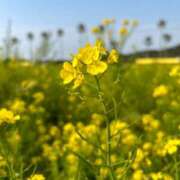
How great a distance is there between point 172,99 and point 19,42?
7.93 ft

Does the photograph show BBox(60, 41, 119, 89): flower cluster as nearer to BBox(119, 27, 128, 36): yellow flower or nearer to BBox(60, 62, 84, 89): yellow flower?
BBox(60, 62, 84, 89): yellow flower

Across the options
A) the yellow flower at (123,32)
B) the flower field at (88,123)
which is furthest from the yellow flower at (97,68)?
the yellow flower at (123,32)

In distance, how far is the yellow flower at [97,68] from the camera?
1308 millimetres

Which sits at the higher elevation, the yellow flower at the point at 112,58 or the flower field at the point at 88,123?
the yellow flower at the point at 112,58

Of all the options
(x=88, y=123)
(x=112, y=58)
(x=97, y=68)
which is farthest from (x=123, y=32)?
(x=97, y=68)

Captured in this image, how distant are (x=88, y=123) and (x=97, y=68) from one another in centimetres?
343

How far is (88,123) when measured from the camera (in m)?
4.73

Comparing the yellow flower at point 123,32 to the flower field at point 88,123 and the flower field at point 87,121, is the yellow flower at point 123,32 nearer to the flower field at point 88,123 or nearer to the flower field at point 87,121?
the flower field at point 87,121

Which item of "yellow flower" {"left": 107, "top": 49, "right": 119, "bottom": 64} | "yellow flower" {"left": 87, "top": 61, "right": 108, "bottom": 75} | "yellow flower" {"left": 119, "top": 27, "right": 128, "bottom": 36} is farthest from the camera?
"yellow flower" {"left": 119, "top": 27, "right": 128, "bottom": 36}

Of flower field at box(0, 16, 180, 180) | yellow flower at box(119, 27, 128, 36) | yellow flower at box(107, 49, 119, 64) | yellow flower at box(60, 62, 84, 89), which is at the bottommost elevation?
flower field at box(0, 16, 180, 180)

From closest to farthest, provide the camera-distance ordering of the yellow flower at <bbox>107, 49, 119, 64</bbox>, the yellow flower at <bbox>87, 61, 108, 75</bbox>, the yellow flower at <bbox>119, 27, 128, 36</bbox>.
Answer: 1. the yellow flower at <bbox>87, 61, 108, 75</bbox>
2. the yellow flower at <bbox>107, 49, 119, 64</bbox>
3. the yellow flower at <bbox>119, 27, 128, 36</bbox>

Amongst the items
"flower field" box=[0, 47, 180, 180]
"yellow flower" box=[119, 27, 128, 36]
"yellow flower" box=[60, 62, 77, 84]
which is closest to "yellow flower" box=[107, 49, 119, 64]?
"flower field" box=[0, 47, 180, 180]

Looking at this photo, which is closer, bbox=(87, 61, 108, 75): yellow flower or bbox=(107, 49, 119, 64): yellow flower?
bbox=(87, 61, 108, 75): yellow flower

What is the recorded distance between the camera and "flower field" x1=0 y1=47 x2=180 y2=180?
1428 mm
